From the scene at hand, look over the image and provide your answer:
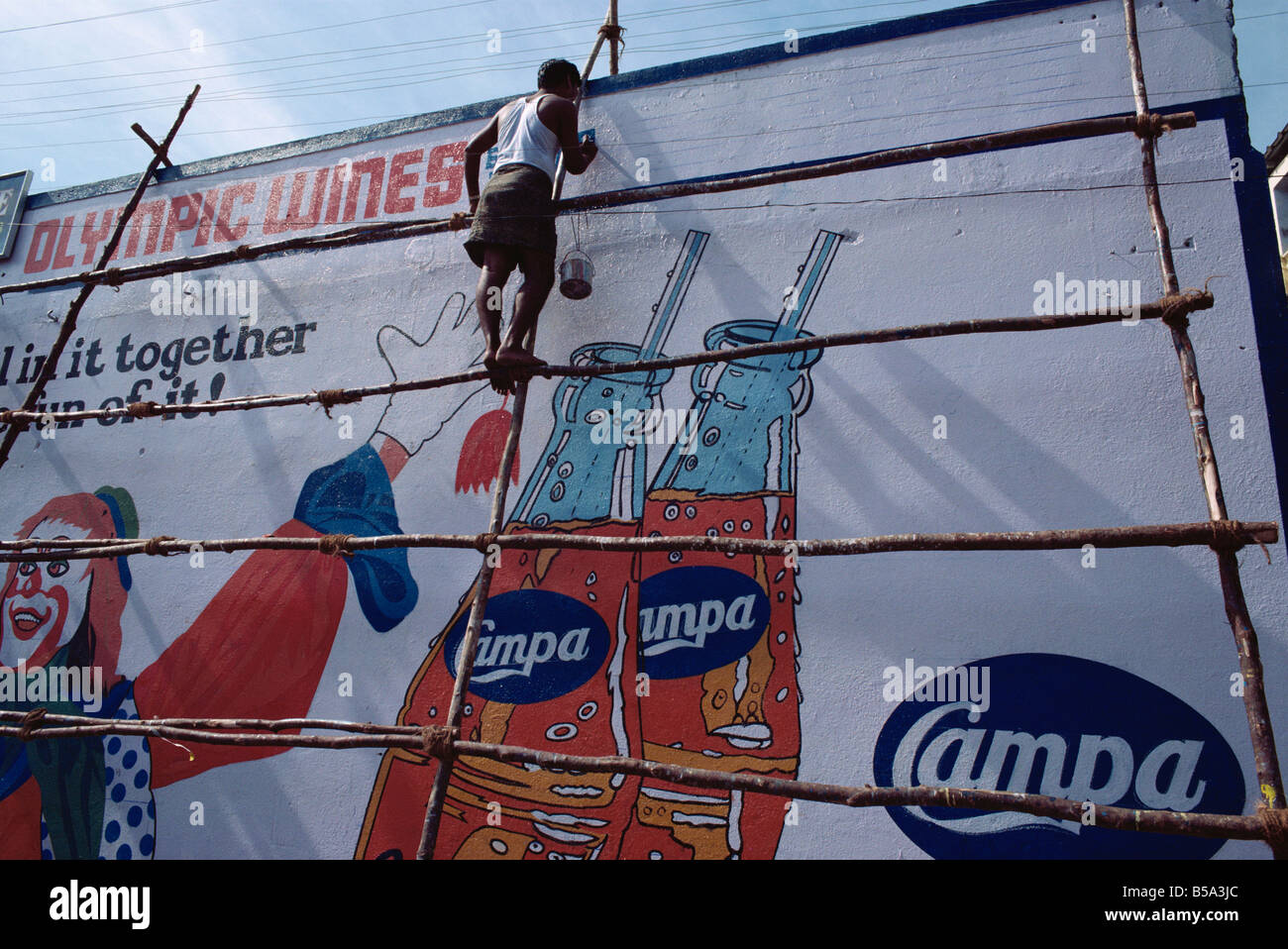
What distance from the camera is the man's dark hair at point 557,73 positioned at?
4730mm

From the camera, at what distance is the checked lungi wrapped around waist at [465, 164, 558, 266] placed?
4379mm

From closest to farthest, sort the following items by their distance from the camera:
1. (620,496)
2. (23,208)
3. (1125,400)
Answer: (1125,400), (620,496), (23,208)

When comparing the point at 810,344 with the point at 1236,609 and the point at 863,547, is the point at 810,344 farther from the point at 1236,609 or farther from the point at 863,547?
the point at 1236,609

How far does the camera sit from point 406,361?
5.45m

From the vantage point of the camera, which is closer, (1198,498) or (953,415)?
(1198,498)

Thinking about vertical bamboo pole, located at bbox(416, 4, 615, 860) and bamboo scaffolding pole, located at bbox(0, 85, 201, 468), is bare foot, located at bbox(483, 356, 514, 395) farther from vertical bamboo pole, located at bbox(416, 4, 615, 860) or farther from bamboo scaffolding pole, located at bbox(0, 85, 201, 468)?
bamboo scaffolding pole, located at bbox(0, 85, 201, 468)

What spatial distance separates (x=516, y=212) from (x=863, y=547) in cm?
261

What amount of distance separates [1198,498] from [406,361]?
4474 mm

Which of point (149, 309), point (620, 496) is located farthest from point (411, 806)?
point (149, 309)

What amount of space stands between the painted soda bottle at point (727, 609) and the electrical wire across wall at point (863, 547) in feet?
2.96

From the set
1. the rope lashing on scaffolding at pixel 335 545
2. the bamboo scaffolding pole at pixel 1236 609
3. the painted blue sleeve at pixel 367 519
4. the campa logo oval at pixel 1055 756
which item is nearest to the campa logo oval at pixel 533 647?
the painted blue sleeve at pixel 367 519

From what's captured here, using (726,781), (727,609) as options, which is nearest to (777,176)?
(727,609)

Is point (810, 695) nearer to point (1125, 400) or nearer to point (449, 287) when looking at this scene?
point (1125, 400)

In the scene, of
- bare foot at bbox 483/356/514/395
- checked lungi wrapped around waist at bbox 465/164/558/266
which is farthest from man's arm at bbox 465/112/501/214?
bare foot at bbox 483/356/514/395
